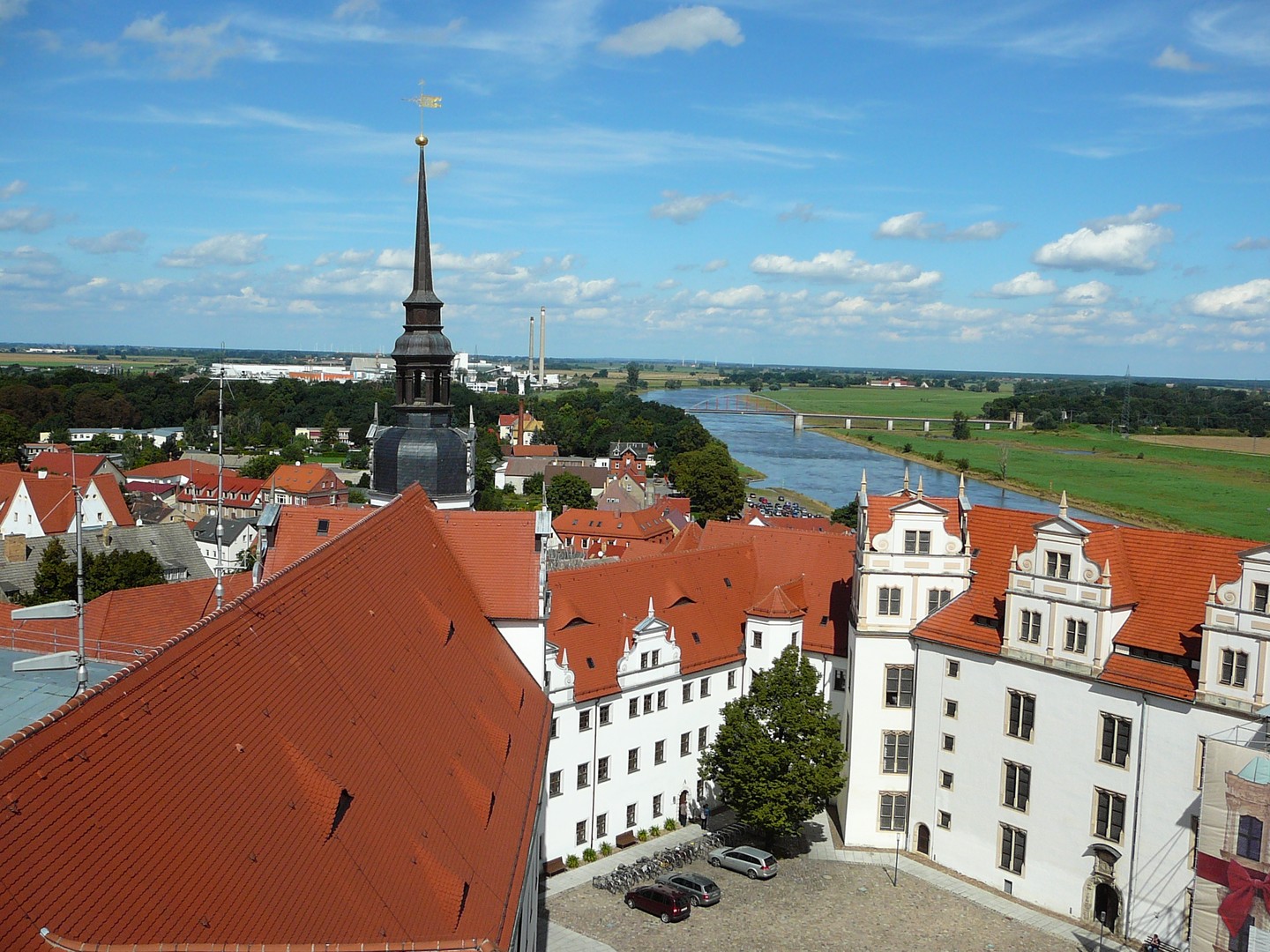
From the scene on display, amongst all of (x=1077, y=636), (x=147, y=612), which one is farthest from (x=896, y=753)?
(x=147, y=612)

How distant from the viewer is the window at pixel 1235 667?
2577 cm

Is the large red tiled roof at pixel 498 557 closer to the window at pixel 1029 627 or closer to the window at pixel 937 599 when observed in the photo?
the window at pixel 937 599

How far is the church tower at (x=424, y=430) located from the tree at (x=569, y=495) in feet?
227

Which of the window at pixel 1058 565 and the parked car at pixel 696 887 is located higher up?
the window at pixel 1058 565

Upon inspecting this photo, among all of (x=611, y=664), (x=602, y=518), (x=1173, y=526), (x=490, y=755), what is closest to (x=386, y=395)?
(x=602, y=518)

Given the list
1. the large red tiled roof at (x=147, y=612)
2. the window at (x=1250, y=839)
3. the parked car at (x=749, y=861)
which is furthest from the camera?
the large red tiled roof at (x=147, y=612)

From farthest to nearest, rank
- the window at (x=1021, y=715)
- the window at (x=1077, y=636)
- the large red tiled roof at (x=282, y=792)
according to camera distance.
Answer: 1. the window at (x=1021, y=715)
2. the window at (x=1077, y=636)
3. the large red tiled roof at (x=282, y=792)

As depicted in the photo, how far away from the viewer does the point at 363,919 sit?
11.3 meters

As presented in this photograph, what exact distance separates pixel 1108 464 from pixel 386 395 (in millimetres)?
108934

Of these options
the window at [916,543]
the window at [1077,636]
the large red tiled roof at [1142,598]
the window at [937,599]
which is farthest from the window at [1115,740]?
the window at [916,543]

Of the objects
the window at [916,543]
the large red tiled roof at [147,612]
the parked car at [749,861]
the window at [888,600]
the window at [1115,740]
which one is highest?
the window at [916,543]

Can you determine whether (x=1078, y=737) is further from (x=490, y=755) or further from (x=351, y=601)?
(x=351, y=601)

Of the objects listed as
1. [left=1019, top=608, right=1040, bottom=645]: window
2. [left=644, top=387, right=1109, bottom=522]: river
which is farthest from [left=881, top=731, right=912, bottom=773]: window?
[left=644, top=387, right=1109, bottom=522]: river

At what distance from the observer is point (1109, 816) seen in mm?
28281
